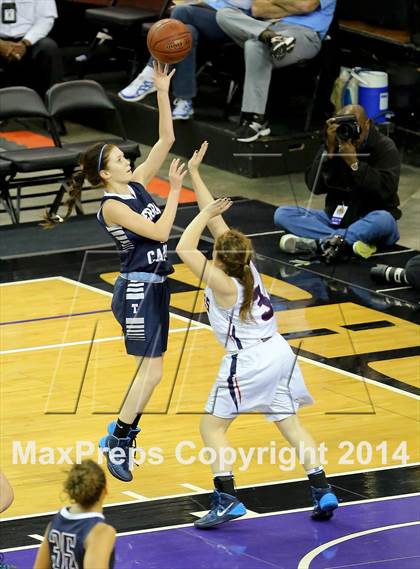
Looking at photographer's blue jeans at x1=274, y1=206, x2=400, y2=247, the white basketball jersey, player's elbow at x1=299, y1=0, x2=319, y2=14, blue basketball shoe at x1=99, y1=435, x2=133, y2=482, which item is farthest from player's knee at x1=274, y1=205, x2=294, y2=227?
the white basketball jersey

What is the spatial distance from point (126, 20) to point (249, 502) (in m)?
9.35

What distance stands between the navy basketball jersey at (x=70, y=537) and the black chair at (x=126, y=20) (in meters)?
11.6

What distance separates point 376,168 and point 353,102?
2.85m

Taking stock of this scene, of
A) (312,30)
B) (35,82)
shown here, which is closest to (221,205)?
(312,30)

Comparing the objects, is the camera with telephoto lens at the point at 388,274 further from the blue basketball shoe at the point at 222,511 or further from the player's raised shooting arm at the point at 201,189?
the blue basketball shoe at the point at 222,511

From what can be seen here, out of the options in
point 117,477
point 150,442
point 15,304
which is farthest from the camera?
point 15,304

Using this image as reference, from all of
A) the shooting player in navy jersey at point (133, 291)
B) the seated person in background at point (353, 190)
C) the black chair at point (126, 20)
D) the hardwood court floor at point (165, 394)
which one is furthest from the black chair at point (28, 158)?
the shooting player in navy jersey at point (133, 291)

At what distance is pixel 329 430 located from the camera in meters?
8.95

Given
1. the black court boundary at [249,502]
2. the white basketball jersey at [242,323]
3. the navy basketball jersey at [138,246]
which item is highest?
the navy basketball jersey at [138,246]

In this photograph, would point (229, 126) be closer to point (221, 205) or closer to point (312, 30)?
point (312, 30)

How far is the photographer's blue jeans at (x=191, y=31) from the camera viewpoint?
14961 mm

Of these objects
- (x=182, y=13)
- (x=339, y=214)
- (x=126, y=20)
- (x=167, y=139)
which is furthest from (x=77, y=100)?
A: (x=167, y=139)

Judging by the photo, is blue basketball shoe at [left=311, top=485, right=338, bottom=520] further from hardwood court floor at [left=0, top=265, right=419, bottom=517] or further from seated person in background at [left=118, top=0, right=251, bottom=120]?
seated person in background at [left=118, top=0, right=251, bottom=120]

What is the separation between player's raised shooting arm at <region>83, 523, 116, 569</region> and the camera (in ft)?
16.5
